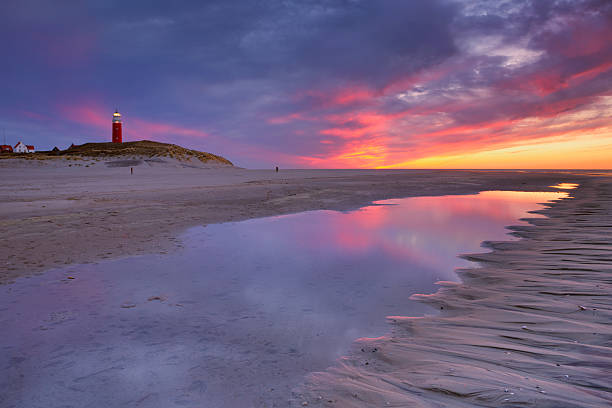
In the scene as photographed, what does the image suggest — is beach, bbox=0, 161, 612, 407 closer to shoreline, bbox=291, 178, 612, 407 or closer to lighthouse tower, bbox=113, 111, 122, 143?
shoreline, bbox=291, 178, 612, 407

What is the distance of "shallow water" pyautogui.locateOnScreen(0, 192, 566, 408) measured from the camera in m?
2.75

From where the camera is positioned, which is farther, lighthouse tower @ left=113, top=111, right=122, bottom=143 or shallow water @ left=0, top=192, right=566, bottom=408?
lighthouse tower @ left=113, top=111, right=122, bottom=143

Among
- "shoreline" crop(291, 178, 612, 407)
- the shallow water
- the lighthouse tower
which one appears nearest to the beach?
"shoreline" crop(291, 178, 612, 407)

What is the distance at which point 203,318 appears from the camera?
410 centimetres

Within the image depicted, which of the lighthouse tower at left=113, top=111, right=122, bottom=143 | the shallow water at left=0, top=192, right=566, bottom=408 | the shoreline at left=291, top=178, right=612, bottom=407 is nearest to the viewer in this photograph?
the shoreline at left=291, top=178, right=612, bottom=407

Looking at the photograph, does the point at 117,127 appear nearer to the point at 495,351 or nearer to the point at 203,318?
the point at 203,318

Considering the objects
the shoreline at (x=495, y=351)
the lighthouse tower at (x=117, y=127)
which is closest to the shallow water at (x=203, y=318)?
the shoreline at (x=495, y=351)

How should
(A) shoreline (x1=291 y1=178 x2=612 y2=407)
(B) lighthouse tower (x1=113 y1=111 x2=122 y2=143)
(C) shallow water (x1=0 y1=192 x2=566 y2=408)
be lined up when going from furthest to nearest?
(B) lighthouse tower (x1=113 y1=111 x2=122 y2=143), (C) shallow water (x1=0 y1=192 x2=566 y2=408), (A) shoreline (x1=291 y1=178 x2=612 y2=407)

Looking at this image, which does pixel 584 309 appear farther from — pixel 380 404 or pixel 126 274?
pixel 126 274

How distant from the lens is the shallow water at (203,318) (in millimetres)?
2746

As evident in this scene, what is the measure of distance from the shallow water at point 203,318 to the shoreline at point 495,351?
0.35 m

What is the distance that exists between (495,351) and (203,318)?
335 centimetres

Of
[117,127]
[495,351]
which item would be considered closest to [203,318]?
[495,351]

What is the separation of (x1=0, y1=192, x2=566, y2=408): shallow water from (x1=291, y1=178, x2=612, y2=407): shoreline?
35 cm
